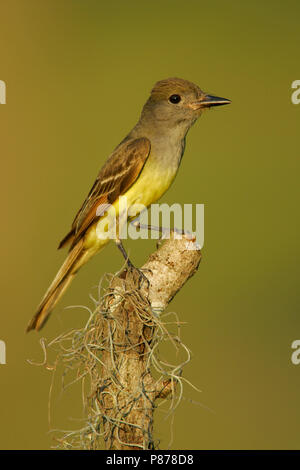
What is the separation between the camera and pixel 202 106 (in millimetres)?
5852

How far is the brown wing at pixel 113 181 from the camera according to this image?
5555 millimetres

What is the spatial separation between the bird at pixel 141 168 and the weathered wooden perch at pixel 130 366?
1515 mm

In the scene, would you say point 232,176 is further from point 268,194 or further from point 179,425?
point 179,425

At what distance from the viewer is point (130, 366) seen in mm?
3674

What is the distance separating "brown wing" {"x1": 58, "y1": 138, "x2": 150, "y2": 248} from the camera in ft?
18.2

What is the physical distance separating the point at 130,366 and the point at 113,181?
223 centimetres
